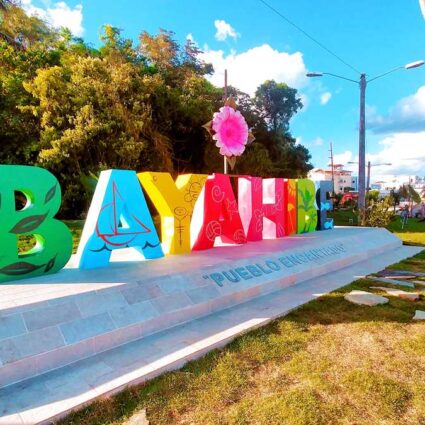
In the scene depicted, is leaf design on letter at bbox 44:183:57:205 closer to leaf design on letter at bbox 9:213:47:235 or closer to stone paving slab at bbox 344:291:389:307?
leaf design on letter at bbox 9:213:47:235

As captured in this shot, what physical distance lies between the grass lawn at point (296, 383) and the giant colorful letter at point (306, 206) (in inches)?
251

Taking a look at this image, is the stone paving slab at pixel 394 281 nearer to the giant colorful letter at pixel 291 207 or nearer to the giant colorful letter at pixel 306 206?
the giant colorful letter at pixel 291 207

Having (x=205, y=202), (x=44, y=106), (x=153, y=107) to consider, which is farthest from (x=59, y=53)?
(x=205, y=202)

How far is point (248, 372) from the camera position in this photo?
3.77 m

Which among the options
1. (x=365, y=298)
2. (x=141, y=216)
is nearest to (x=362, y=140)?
(x=365, y=298)

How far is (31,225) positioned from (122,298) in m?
1.93

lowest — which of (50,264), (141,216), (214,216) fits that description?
(50,264)

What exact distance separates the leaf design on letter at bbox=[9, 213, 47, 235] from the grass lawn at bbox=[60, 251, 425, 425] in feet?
10.4

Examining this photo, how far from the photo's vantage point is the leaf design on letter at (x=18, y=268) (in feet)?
17.3

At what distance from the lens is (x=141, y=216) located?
22.2 feet

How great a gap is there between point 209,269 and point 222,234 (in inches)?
105

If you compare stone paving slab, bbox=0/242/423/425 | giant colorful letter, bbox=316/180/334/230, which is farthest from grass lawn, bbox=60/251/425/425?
giant colorful letter, bbox=316/180/334/230

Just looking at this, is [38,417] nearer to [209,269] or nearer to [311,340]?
[311,340]

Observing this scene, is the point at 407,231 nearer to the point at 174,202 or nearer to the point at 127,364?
the point at 174,202
